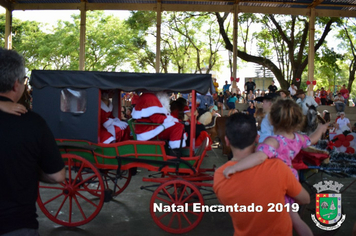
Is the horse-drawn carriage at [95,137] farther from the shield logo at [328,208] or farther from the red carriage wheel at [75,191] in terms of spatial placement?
the shield logo at [328,208]

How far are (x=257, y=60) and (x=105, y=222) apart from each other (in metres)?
23.5

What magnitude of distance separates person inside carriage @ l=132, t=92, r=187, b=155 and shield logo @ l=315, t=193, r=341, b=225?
6.95 ft

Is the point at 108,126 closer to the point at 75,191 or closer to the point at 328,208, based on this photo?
the point at 75,191

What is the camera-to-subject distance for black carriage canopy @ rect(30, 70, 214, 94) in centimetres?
510

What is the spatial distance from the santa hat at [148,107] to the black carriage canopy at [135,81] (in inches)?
7.1

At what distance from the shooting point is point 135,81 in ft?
17.0

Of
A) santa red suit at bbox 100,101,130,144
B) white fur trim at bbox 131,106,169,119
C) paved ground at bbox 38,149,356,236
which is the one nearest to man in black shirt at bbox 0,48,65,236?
paved ground at bbox 38,149,356,236

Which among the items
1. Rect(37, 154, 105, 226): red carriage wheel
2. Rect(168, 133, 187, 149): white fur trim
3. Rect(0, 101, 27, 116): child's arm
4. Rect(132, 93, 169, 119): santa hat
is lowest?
Rect(37, 154, 105, 226): red carriage wheel

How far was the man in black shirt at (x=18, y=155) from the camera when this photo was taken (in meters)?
1.96

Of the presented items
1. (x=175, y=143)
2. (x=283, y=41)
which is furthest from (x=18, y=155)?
(x=283, y=41)

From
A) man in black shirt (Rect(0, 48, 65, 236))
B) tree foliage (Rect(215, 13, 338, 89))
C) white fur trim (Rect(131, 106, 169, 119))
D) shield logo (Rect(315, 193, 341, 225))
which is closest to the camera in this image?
man in black shirt (Rect(0, 48, 65, 236))

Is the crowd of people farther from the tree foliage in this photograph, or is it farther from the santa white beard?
the tree foliage

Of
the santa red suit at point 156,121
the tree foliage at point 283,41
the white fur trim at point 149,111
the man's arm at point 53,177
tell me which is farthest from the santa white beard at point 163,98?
the tree foliage at point 283,41

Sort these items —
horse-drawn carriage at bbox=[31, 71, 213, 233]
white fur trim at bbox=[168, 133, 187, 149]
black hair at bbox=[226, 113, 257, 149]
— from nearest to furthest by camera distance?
black hair at bbox=[226, 113, 257, 149] → horse-drawn carriage at bbox=[31, 71, 213, 233] → white fur trim at bbox=[168, 133, 187, 149]
